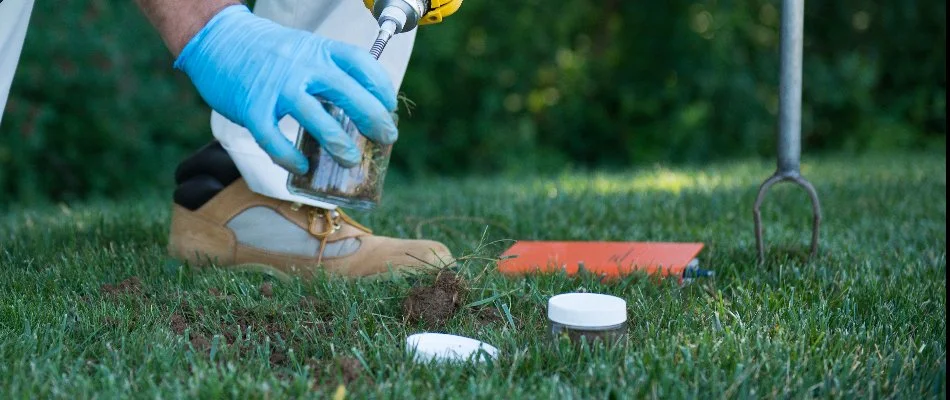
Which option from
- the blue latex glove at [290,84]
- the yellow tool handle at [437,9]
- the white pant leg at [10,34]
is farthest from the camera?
the white pant leg at [10,34]

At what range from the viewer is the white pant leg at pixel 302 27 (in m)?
2.33

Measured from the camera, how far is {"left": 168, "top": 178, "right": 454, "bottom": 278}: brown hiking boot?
2.31 m

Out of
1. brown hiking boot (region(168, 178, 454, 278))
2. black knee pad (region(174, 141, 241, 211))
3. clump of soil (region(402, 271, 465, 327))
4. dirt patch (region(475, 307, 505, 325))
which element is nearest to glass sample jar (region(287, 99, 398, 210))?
clump of soil (region(402, 271, 465, 327))

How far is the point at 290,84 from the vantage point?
167 centimetres

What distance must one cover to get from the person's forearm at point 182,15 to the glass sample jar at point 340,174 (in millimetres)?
306

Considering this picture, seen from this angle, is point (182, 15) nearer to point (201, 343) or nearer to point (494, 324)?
point (201, 343)

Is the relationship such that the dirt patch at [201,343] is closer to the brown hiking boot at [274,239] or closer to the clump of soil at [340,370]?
the clump of soil at [340,370]

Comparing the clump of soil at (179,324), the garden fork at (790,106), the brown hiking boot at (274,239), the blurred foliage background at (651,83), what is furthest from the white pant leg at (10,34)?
the blurred foliage background at (651,83)

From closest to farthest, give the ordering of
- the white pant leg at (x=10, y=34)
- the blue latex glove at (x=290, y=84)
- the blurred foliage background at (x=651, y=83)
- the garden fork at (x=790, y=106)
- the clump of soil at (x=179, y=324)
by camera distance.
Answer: the blue latex glove at (x=290, y=84)
the clump of soil at (x=179, y=324)
the white pant leg at (x=10, y=34)
the garden fork at (x=790, y=106)
the blurred foliage background at (x=651, y=83)

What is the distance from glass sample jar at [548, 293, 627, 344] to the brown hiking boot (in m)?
0.73

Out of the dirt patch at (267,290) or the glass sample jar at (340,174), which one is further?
the dirt patch at (267,290)

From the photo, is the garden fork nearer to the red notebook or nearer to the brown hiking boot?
the red notebook

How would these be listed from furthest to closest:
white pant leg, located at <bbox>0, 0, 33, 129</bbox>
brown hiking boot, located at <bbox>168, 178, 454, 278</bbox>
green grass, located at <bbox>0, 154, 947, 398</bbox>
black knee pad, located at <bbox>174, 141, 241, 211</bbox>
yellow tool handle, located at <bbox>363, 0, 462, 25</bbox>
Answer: black knee pad, located at <bbox>174, 141, 241, 211</bbox>
brown hiking boot, located at <bbox>168, 178, 454, 278</bbox>
white pant leg, located at <bbox>0, 0, 33, 129</bbox>
yellow tool handle, located at <bbox>363, 0, 462, 25</bbox>
green grass, located at <bbox>0, 154, 947, 398</bbox>

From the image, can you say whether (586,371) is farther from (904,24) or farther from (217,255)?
(904,24)
